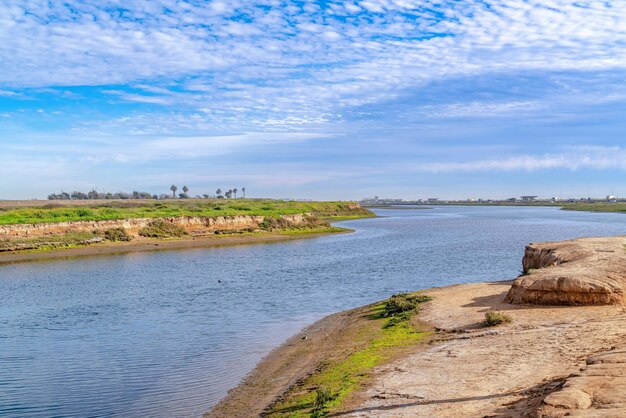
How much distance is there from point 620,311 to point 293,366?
10.9 metres

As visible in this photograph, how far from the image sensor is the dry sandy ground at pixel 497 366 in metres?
11.1

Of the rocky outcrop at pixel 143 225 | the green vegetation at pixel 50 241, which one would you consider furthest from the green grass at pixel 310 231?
the green vegetation at pixel 50 241

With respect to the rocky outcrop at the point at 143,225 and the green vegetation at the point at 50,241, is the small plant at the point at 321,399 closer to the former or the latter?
the green vegetation at the point at 50,241

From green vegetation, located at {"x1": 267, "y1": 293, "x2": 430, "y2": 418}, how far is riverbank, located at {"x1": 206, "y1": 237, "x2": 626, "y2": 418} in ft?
0.19

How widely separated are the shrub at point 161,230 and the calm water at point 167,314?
2013 centimetres

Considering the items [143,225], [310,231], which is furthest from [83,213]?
[310,231]

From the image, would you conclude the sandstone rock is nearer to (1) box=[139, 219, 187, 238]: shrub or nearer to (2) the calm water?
(2) the calm water

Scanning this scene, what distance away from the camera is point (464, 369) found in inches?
547

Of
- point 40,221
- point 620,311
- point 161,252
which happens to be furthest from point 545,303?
point 40,221

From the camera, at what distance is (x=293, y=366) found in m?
17.7

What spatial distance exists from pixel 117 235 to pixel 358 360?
6265 centimetres

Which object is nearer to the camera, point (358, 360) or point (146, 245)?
point (358, 360)

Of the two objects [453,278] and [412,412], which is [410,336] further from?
[453,278]

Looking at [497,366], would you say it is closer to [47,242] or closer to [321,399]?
[321,399]
